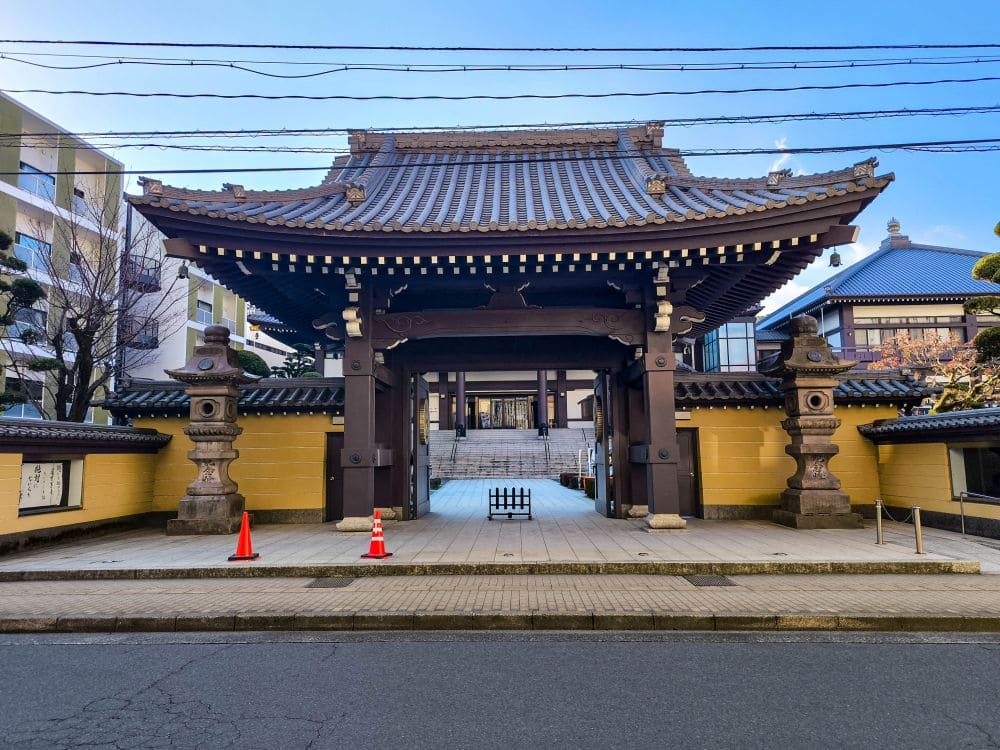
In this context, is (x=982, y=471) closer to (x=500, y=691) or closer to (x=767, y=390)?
(x=767, y=390)

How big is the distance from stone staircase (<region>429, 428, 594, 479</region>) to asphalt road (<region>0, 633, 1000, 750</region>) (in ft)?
71.2

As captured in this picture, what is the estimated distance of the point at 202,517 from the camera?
10.0 meters

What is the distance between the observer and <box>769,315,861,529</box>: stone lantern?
32.7 feet

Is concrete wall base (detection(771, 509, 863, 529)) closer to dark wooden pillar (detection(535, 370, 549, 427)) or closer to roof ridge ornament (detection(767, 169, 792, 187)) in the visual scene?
roof ridge ornament (detection(767, 169, 792, 187))

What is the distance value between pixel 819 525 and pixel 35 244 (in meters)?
30.7

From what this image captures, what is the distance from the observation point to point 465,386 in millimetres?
37250

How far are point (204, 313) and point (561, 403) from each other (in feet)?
79.1

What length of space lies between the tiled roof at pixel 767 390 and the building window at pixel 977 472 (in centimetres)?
177

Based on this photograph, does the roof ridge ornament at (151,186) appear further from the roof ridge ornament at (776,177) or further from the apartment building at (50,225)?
the apartment building at (50,225)

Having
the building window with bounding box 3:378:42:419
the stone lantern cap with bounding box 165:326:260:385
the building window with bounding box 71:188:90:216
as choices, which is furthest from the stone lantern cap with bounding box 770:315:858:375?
the building window with bounding box 71:188:90:216

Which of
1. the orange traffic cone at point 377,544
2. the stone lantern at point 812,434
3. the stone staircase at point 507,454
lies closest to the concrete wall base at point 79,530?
the orange traffic cone at point 377,544

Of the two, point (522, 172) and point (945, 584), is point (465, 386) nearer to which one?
point (522, 172)

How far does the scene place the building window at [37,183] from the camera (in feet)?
77.5

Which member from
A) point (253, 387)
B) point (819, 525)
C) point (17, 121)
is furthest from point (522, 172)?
point (17, 121)
